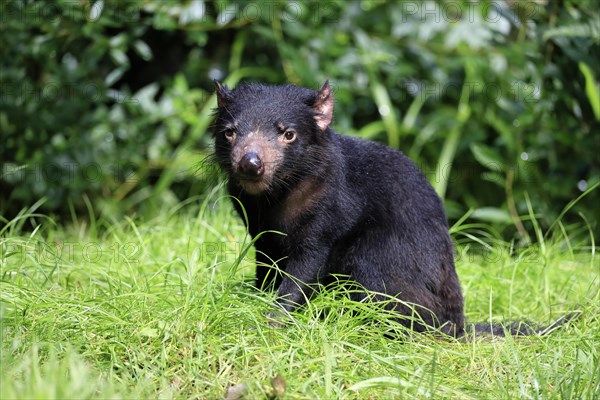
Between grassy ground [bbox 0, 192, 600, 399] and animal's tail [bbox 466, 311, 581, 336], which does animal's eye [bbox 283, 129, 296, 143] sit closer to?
grassy ground [bbox 0, 192, 600, 399]

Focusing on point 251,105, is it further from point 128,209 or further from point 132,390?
point 128,209

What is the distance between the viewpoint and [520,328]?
12.9 ft

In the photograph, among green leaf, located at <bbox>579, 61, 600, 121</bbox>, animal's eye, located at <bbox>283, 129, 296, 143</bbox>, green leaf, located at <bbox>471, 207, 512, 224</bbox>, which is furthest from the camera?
green leaf, located at <bbox>471, 207, 512, 224</bbox>

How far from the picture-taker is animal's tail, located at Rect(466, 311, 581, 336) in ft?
12.4

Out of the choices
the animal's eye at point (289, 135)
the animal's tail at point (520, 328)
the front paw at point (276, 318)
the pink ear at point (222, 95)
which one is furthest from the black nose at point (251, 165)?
the animal's tail at point (520, 328)

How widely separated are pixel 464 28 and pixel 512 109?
864mm

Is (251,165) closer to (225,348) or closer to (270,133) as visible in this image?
(270,133)

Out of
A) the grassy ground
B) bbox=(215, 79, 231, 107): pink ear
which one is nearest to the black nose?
the grassy ground

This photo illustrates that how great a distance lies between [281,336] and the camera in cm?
328

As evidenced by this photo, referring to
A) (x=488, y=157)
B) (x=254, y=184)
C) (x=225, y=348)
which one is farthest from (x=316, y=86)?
(x=225, y=348)

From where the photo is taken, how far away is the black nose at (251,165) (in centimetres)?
345

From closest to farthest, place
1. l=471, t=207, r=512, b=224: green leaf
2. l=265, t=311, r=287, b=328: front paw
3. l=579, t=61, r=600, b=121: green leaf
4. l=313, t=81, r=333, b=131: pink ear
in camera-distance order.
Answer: l=265, t=311, r=287, b=328: front paw
l=313, t=81, r=333, b=131: pink ear
l=579, t=61, r=600, b=121: green leaf
l=471, t=207, r=512, b=224: green leaf

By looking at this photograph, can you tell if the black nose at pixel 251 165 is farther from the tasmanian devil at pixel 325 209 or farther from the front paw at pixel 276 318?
the front paw at pixel 276 318

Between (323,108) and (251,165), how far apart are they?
22.2 inches
